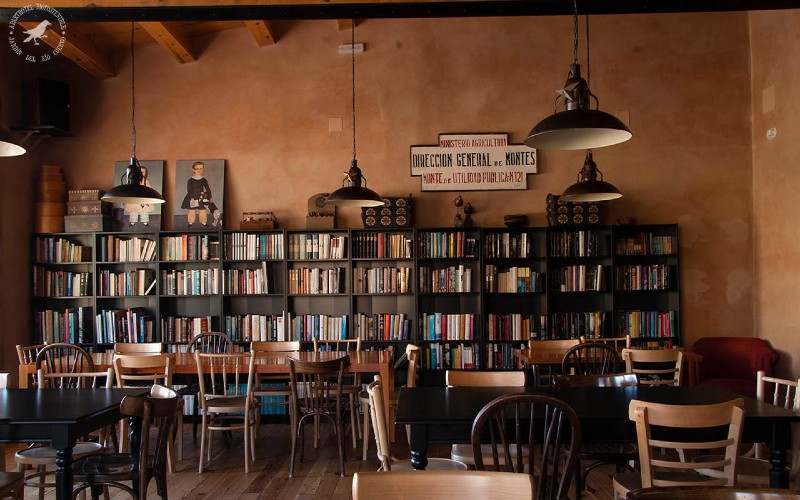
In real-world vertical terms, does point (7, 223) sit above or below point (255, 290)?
above

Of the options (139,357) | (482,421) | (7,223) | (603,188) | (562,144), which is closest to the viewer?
(482,421)

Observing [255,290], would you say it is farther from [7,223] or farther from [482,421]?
[482,421]

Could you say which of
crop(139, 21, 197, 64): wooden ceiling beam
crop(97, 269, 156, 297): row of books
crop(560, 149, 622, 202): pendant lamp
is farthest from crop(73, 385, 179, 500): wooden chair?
crop(139, 21, 197, 64): wooden ceiling beam

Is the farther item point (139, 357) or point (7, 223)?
point (7, 223)

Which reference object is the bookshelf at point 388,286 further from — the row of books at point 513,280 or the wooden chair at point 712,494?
the wooden chair at point 712,494

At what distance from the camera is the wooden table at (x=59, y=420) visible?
120 inches

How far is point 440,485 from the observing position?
5.37 ft

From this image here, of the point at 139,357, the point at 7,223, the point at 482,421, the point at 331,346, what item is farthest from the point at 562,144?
the point at 7,223

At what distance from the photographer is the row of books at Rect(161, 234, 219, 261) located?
711 centimetres

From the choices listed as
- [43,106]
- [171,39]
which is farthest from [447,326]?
[43,106]

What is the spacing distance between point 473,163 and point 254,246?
2490 mm

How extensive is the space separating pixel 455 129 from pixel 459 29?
1.12 m

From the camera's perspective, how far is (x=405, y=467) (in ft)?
10.8

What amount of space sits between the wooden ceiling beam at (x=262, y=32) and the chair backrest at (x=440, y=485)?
239 inches
